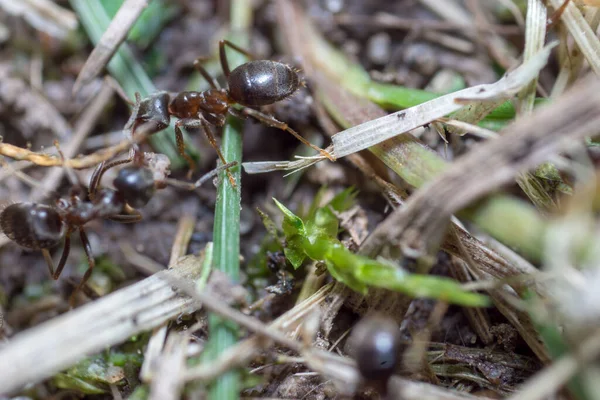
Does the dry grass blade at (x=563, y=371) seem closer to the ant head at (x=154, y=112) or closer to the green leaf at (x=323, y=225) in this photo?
the green leaf at (x=323, y=225)

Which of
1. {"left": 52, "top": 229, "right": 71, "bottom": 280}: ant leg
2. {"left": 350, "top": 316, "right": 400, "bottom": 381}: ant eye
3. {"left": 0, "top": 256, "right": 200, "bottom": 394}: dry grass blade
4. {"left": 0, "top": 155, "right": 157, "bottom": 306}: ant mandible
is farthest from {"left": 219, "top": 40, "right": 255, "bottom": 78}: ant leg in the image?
{"left": 350, "top": 316, "right": 400, "bottom": 381}: ant eye

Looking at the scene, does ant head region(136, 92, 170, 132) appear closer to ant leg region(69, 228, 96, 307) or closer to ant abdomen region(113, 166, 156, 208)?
ant abdomen region(113, 166, 156, 208)

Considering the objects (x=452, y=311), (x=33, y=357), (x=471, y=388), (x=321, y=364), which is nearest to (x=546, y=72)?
(x=452, y=311)

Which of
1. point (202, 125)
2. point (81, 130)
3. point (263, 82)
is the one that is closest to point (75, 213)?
point (81, 130)

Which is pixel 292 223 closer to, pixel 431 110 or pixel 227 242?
pixel 227 242

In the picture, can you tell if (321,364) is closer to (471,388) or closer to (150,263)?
(471,388)

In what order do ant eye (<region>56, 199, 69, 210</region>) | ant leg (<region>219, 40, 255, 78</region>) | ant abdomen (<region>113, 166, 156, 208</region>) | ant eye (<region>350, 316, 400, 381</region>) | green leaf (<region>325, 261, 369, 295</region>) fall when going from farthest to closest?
ant leg (<region>219, 40, 255, 78</region>), ant eye (<region>56, 199, 69, 210</region>), ant abdomen (<region>113, 166, 156, 208</region>), green leaf (<region>325, 261, 369, 295</region>), ant eye (<region>350, 316, 400, 381</region>)

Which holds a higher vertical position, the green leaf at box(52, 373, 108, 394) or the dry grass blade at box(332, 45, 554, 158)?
the dry grass blade at box(332, 45, 554, 158)
